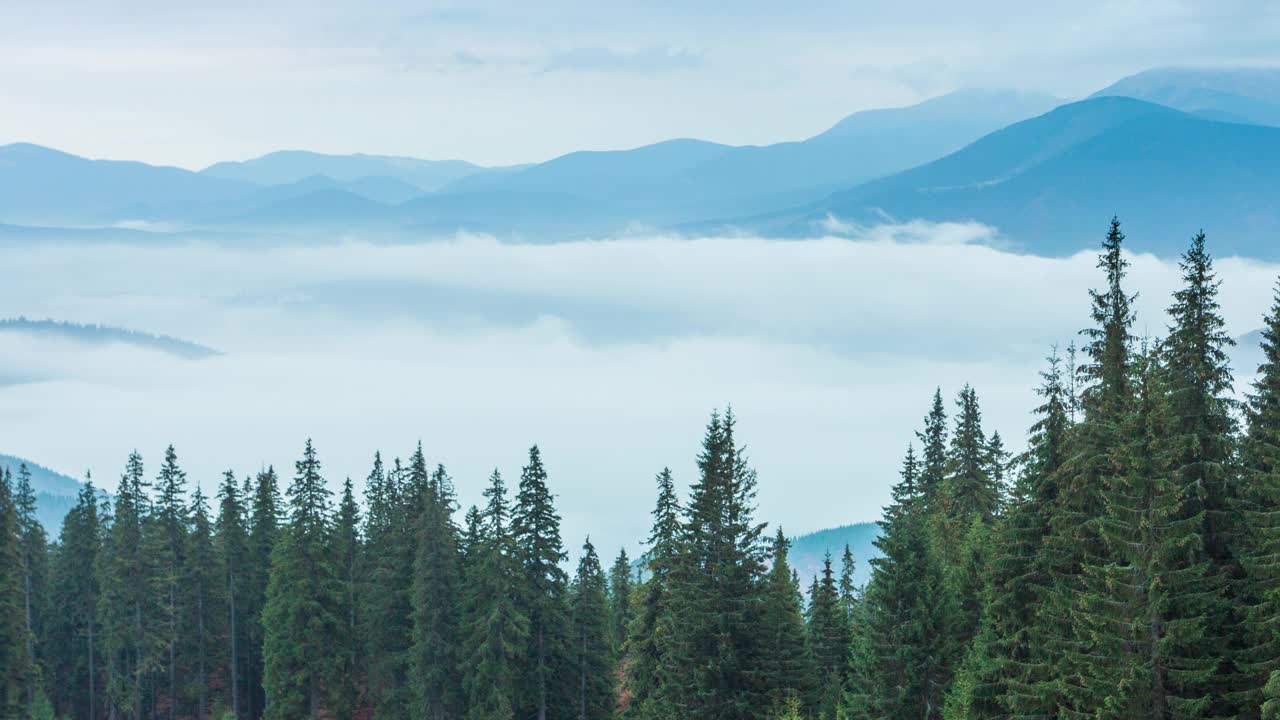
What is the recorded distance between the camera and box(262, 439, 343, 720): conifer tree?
206 feet

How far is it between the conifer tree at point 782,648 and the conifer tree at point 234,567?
3669 cm

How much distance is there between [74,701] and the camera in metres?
81.9

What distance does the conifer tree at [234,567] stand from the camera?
72312 mm

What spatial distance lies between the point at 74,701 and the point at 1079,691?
242 ft

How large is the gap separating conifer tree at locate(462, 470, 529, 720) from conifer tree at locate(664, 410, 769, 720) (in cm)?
1369

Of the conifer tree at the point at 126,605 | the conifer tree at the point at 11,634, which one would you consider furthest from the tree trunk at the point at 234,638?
the conifer tree at the point at 11,634

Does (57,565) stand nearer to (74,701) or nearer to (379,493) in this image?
(74,701)

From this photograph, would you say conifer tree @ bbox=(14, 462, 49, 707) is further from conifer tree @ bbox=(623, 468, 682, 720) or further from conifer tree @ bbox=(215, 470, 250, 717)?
conifer tree @ bbox=(623, 468, 682, 720)

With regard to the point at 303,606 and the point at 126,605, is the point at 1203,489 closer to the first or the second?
the point at 303,606

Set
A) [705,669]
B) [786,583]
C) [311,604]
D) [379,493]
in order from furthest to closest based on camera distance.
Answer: [379,493] < [311,604] < [786,583] < [705,669]

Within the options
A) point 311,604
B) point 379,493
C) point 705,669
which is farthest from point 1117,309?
point 379,493

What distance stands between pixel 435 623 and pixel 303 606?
835 centimetres

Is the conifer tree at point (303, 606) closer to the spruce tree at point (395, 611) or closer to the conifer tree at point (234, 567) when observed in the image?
the spruce tree at point (395, 611)

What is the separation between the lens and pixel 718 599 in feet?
138
